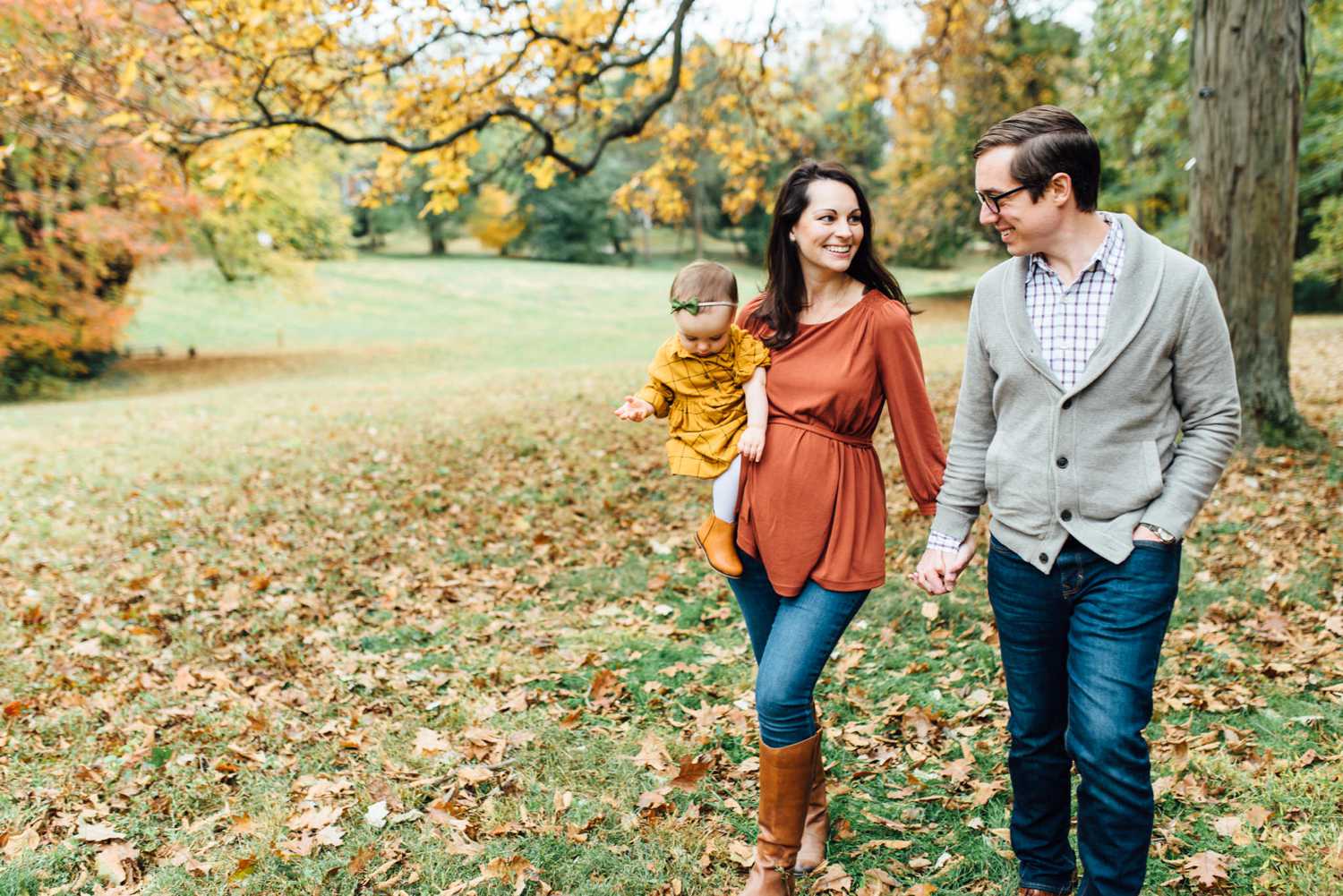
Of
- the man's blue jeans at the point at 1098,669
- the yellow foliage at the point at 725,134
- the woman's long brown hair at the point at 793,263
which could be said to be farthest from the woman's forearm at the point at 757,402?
the yellow foliage at the point at 725,134

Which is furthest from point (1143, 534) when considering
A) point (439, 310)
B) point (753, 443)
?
point (439, 310)

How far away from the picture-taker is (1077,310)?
7.95 ft

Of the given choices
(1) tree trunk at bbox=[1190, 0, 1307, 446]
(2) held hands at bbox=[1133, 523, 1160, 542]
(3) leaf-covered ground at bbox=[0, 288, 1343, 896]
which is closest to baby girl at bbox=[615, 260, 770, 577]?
(2) held hands at bbox=[1133, 523, 1160, 542]

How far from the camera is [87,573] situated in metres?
6.73

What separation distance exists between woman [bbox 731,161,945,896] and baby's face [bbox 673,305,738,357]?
181mm

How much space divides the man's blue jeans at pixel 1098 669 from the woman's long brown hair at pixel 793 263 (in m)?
0.89

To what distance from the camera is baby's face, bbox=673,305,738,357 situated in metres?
2.78

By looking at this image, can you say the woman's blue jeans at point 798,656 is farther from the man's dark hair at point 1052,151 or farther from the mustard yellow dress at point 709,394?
the man's dark hair at point 1052,151

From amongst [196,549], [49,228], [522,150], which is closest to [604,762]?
[196,549]

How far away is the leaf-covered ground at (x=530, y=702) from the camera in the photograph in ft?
11.4

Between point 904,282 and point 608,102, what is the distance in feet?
107

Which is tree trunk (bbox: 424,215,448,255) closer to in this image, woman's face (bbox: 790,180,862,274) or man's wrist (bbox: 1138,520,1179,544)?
woman's face (bbox: 790,180,862,274)

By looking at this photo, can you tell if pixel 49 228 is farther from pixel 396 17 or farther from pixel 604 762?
pixel 604 762

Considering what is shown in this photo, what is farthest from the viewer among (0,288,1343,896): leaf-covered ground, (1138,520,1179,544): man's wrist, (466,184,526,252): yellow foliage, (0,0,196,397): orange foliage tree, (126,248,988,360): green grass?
(466,184,526,252): yellow foliage
